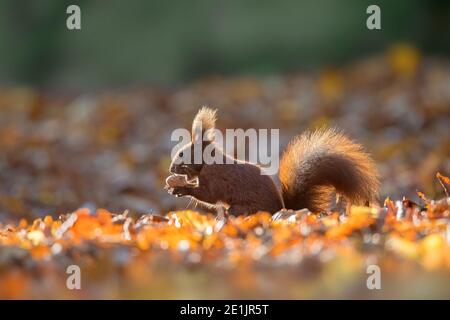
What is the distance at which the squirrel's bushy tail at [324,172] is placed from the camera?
4234mm

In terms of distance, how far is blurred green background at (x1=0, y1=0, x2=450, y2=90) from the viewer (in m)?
12.8

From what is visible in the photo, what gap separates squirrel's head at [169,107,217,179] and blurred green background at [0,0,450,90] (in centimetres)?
827

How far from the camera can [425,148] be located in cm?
791

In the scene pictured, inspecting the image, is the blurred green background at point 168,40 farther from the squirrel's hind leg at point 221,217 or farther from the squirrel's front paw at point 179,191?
the squirrel's hind leg at point 221,217

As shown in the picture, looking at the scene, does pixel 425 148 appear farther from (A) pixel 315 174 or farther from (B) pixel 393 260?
(B) pixel 393 260

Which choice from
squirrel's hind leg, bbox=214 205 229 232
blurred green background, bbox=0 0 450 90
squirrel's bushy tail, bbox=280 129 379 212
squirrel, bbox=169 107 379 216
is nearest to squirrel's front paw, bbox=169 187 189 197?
squirrel, bbox=169 107 379 216

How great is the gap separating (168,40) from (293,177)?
30.2 ft

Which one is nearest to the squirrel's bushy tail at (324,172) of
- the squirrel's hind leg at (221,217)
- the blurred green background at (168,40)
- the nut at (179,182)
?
the squirrel's hind leg at (221,217)

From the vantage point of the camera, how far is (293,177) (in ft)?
14.6

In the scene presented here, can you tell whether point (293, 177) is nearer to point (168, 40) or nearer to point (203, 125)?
point (203, 125)

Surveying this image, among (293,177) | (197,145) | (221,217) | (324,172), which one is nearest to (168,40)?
(197,145)

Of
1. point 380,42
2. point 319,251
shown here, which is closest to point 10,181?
point 319,251

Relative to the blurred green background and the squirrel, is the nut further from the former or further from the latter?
the blurred green background

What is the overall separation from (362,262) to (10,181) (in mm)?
4997
